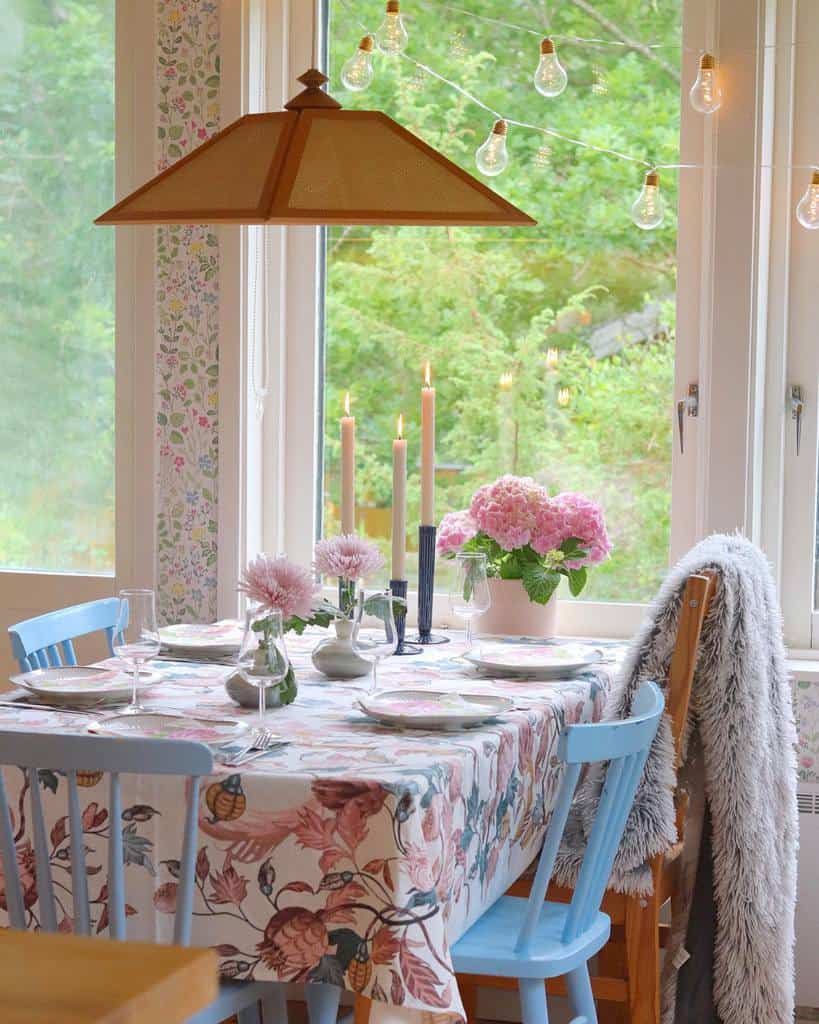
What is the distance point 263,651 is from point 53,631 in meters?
0.79

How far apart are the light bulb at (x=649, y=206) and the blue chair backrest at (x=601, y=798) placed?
3.54ft

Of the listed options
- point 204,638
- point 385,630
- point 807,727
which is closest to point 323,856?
point 385,630

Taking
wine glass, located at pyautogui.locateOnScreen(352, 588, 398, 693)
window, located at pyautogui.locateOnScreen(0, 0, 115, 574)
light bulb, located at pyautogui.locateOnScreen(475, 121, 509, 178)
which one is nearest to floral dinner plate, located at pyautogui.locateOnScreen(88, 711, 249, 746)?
wine glass, located at pyautogui.locateOnScreen(352, 588, 398, 693)

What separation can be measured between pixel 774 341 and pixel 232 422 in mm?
1196

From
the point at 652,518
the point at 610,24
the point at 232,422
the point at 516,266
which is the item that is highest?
the point at 610,24

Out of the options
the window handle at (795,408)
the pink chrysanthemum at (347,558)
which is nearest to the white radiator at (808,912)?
the window handle at (795,408)

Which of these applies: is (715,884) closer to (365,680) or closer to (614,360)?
(365,680)

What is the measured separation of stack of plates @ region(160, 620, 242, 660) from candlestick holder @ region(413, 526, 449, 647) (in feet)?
1.20

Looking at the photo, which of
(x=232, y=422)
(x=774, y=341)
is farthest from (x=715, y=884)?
(x=232, y=422)

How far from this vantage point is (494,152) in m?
2.79

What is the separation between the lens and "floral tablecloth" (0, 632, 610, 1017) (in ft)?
5.50

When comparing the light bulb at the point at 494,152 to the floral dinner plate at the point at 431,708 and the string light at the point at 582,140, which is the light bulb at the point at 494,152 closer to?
the string light at the point at 582,140

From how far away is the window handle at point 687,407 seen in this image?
3078 millimetres

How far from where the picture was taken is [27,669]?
2488 mm
